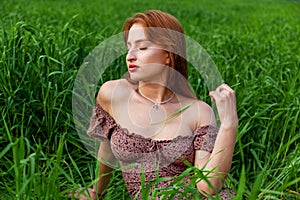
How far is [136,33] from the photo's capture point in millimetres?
1993

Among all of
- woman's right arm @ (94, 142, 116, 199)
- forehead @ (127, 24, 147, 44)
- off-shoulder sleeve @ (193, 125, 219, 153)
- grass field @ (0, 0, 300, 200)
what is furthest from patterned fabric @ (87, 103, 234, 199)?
forehead @ (127, 24, 147, 44)

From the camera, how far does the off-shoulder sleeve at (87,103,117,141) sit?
222 cm

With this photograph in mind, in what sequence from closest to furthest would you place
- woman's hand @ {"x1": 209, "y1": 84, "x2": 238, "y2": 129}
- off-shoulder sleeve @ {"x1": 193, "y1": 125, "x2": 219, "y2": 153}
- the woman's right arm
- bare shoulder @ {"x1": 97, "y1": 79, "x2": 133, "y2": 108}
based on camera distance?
woman's hand @ {"x1": 209, "y1": 84, "x2": 238, "y2": 129} → off-shoulder sleeve @ {"x1": 193, "y1": 125, "x2": 219, "y2": 153} → bare shoulder @ {"x1": 97, "y1": 79, "x2": 133, "y2": 108} → the woman's right arm

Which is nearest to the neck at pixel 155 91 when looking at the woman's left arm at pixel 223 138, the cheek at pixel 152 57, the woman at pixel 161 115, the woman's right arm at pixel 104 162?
the woman at pixel 161 115

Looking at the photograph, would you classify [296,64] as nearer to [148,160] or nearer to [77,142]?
[77,142]

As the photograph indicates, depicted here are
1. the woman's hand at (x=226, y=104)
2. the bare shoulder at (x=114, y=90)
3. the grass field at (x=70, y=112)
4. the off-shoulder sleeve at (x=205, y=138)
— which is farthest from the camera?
the grass field at (x=70, y=112)

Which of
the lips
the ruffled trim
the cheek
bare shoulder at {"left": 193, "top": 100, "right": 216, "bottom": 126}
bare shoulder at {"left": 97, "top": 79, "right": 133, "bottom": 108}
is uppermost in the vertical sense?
the cheek

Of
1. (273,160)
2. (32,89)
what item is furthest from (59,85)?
(273,160)

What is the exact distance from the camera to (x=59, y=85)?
2.90 meters

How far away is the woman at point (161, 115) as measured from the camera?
76.6 inches

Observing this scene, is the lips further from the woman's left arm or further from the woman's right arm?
the woman's right arm

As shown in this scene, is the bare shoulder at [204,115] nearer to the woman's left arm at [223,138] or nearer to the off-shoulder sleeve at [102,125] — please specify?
the woman's left arm at [223,138]

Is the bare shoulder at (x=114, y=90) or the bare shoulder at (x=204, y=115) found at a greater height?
the bare shoulder at (x=114, y=90)

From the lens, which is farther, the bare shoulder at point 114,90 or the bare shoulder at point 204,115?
the bare shoulder at point 114,90
